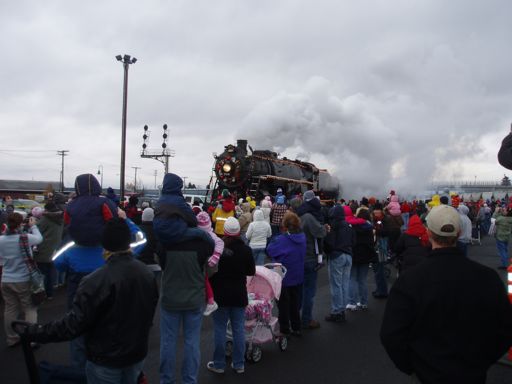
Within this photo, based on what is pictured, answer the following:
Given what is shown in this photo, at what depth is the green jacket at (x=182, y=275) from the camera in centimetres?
389

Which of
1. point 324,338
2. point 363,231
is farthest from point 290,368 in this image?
point 363,231

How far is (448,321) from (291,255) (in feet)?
11.2

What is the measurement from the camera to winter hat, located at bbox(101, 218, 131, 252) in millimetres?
2873

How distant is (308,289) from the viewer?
611 centimetres

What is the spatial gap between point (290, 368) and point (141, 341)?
2.46 meters

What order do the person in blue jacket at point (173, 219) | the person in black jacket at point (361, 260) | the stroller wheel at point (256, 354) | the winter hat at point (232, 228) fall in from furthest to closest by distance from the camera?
the person in black jacket at point (361, 260) < the stroller wheel at point (256, 354) < the winter hat at point (232, 228) < the person in blue jacket at point (173, 219)

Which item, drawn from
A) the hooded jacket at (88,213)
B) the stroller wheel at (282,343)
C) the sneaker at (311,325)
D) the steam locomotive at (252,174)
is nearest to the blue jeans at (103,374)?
the hooded jacket at (88,213)

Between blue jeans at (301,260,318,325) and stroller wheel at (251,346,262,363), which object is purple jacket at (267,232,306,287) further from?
stroller wheel at (251,346,262,363)

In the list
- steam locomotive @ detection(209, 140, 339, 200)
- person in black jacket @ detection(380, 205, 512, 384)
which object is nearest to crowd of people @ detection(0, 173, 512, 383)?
person in black jacket @ detection(380, 205, 512, 384)

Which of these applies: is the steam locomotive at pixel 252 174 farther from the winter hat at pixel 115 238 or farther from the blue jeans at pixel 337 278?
the winter hat at pixel 115 238

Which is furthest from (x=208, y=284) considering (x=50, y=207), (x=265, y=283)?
(x=50, y=207)

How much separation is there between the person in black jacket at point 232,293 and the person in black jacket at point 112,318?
164cm

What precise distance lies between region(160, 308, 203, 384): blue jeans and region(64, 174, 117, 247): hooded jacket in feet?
3.46

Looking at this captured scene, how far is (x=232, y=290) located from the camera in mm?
4512
